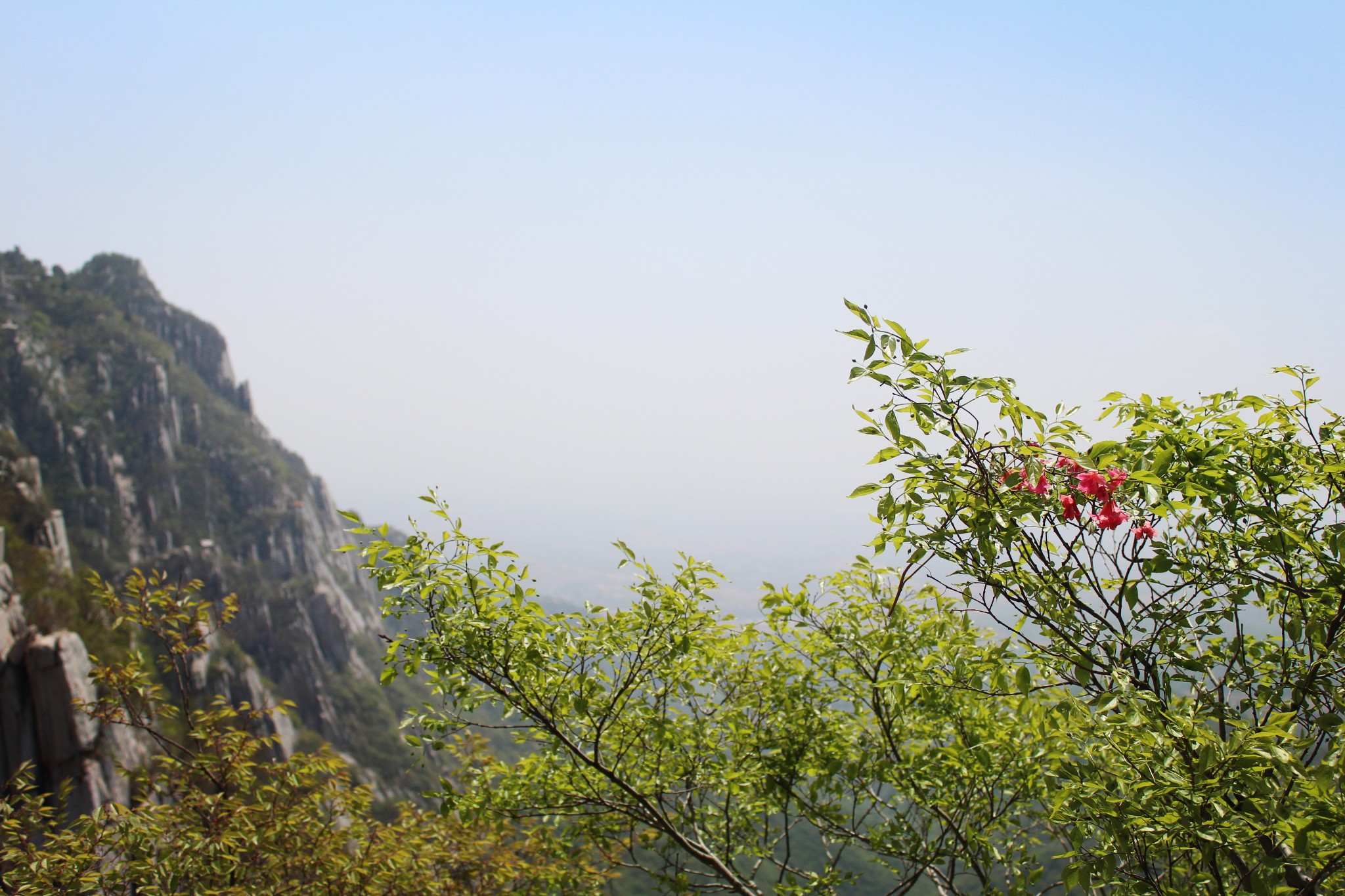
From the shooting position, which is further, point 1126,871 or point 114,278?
point 114,278

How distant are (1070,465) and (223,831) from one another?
20.4 feet

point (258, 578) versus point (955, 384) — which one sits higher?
point (258, 578)

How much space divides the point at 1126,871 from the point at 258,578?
115045 millimetres

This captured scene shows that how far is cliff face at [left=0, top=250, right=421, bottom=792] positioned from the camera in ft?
283

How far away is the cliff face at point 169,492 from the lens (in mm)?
86188

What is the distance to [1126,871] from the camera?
118 inches

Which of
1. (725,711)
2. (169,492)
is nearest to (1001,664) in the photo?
(725,711)

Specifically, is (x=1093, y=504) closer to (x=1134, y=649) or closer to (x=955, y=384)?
(x=1134, y=649)

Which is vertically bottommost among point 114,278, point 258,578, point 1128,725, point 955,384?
point 1128,725

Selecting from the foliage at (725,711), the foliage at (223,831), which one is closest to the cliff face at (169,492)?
the foliage at (223,831)

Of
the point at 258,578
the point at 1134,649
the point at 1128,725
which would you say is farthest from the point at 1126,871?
the point at 258,578

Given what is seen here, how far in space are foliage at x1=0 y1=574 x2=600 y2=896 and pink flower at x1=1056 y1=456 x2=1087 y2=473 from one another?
14.3 feet

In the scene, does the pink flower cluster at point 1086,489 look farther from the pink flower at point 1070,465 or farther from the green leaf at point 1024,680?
the green leaf at point 1024,680

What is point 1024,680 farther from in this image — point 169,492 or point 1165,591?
point 169,492
